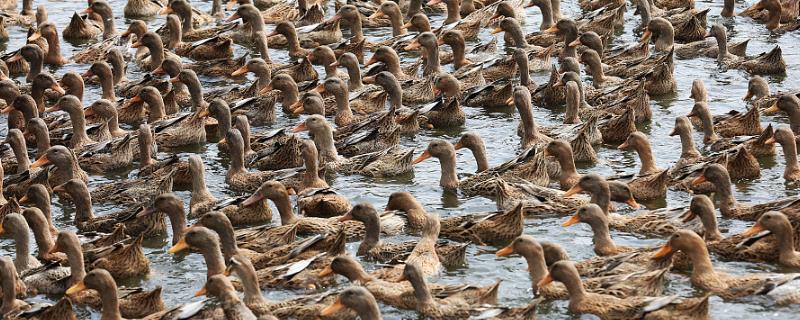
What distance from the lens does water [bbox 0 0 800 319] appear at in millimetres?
16016

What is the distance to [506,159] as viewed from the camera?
20.6 m

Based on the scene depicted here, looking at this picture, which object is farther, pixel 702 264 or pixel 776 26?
pixel 776 26

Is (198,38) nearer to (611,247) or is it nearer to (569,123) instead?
(569,123)

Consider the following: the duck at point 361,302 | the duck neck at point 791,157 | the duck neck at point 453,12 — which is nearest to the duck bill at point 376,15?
the duck neck at point 453,12

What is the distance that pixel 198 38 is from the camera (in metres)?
27.5

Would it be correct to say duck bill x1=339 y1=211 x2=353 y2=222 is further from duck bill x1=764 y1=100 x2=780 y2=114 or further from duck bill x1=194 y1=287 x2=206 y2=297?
duck bill x1=764 y1=100 x2=780 y2=114

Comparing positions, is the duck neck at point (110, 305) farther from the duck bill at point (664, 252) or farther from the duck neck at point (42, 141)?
the duck neck at point (42, 141)

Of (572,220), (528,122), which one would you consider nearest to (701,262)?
(572,220)

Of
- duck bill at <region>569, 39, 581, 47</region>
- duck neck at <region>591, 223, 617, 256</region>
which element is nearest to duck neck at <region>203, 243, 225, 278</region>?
duck neck at <region>591, 223, 617, 256</region>

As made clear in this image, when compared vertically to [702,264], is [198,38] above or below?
below

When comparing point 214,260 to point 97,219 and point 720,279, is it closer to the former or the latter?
point 97,219

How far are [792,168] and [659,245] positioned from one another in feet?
11.7

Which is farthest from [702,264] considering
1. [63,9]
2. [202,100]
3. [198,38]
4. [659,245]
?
[63,9]

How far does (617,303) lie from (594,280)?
2.25 feet
